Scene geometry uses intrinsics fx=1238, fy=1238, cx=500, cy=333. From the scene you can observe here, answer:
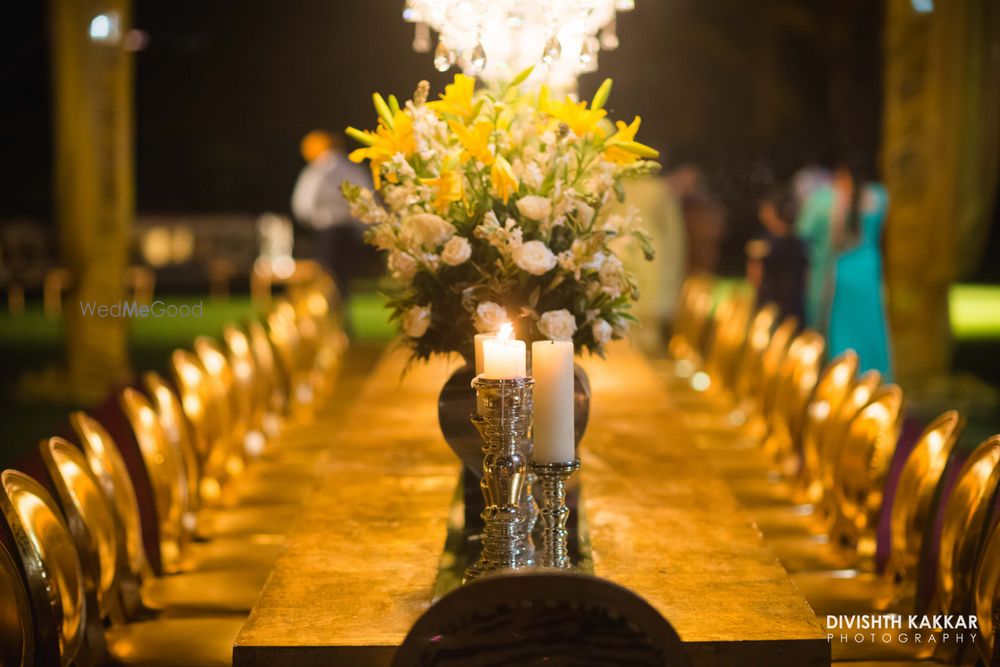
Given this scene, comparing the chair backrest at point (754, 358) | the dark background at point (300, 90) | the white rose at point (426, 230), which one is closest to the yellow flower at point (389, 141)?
the white rose at point (426, 230)

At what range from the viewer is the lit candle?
2.25 m

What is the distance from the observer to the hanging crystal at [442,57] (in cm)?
322

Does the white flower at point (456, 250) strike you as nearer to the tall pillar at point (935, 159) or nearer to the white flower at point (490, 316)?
the white flower at point (490, 316)

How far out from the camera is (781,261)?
32.1 ft

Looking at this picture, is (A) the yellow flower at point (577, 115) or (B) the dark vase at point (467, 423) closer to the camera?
(A) the yellow flower at point (577, 115)

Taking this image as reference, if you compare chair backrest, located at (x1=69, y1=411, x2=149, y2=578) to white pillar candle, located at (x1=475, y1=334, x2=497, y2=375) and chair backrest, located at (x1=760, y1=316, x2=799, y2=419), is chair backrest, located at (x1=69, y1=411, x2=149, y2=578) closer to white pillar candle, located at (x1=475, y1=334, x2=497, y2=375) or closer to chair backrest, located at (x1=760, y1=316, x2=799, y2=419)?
white pillar candle, located at (x1=475, y1=334, x2=497, y2=375)

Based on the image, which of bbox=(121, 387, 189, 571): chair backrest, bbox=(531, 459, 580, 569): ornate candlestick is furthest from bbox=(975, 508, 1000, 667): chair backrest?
bbox=(121, 387, 189, 571): chair backrest

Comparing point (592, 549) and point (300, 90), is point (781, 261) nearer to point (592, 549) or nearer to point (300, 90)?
point (592, 549)

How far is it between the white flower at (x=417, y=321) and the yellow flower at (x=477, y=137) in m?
0.38

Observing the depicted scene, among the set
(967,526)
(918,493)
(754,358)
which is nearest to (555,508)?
(967,526)

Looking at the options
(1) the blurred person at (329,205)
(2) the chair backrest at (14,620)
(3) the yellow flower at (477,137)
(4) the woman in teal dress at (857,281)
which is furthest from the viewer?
(1) the blurred person at (329,205)

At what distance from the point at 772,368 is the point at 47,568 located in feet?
11.6

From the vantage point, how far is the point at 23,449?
22.5 ft

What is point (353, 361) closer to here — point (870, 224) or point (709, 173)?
point (870, 224)
